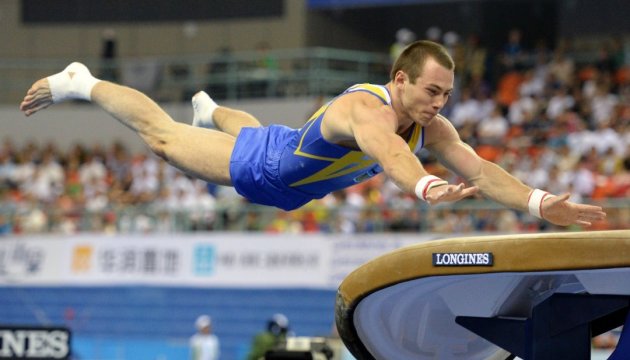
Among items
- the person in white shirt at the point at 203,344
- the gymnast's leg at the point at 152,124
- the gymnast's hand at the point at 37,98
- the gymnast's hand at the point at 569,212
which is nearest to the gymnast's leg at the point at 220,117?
the gymnast's leg at the point at 152,124

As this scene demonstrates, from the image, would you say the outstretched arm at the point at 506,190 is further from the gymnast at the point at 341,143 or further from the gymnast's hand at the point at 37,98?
the gymnast's hand at the point at 37,98

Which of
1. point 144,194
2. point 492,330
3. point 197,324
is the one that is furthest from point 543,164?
point 492,330

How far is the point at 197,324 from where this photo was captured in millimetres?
15016

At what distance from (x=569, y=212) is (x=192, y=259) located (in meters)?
10.9

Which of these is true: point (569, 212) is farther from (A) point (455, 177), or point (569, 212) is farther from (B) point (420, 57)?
(A) point (455, 177)

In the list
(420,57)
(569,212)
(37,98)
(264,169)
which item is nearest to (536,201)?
(569,212)

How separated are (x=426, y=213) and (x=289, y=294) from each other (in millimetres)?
Answer: 2235

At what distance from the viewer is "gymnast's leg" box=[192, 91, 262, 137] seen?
6363 millimetres

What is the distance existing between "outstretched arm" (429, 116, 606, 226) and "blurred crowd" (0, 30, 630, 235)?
708 centimetres

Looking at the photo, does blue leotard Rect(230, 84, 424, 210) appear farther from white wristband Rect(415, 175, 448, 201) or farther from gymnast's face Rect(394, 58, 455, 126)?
white wristband Rect(415, 175, 448, 201)

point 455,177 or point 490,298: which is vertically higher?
point 455,177

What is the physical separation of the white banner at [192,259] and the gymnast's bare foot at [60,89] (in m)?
7.61

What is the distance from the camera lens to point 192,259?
49.4 ft

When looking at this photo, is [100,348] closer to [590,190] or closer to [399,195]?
[399,195]
